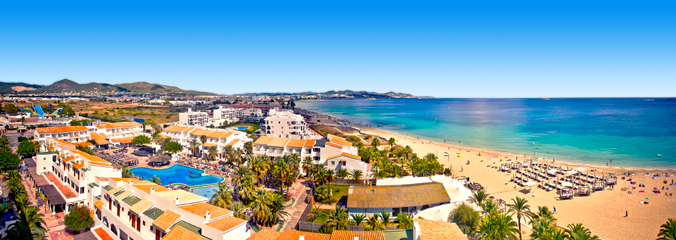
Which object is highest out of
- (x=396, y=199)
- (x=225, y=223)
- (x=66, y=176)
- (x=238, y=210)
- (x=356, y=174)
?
(x=225, y=223)

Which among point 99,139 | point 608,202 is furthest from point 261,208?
point 99,139

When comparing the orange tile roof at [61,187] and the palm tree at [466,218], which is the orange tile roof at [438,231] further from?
the orange tile roof at [61,187]

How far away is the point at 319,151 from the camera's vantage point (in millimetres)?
49344

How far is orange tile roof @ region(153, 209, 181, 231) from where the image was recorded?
20.0 meters

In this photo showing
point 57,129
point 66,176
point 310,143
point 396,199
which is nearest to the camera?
point 396,199

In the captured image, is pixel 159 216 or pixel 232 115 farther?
pixel 232 115

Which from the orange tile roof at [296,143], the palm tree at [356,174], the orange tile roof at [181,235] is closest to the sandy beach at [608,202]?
the palm tree at [356,174]

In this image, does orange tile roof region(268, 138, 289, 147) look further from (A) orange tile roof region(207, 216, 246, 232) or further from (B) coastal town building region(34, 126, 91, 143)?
(B) coastal town building region(34, 126, 91, 143)

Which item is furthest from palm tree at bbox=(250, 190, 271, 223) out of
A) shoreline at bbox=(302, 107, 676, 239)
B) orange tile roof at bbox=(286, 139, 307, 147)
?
shoreline at bbox=(302, 107, 676, 239)

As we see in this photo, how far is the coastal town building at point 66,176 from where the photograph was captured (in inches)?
1209

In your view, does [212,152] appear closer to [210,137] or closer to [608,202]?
[210,137]

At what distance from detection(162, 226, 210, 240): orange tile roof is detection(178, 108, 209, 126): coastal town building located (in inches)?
3637

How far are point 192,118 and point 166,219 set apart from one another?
96.7 meters

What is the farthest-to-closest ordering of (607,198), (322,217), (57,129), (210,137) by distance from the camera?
(57,129) → (210,137) → (607,198) → (322,217)
